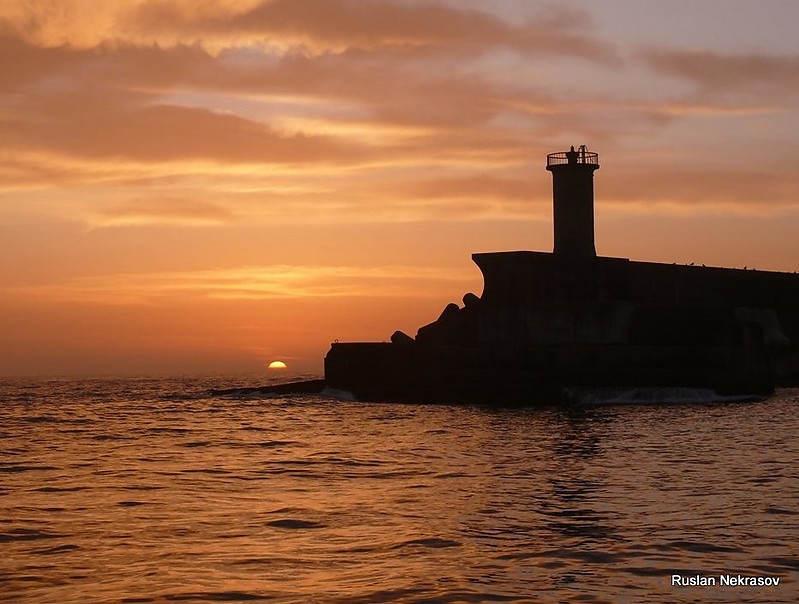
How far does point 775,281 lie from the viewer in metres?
45.7

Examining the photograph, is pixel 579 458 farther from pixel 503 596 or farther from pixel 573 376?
pixel 573 376

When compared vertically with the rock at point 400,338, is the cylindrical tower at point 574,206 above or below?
above

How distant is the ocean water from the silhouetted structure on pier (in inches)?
497

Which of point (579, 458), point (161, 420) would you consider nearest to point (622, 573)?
point (579, 458)

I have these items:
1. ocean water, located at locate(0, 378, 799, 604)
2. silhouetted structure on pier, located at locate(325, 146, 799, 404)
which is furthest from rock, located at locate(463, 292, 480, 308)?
ocean water, located at locate(0, 378, 799, 604)

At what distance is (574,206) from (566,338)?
6372 millimetres

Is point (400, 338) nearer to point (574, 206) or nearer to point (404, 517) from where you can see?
point (574, 206)

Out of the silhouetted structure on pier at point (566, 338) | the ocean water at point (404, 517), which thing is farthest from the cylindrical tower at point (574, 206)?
the ocean water at point (404, 517)

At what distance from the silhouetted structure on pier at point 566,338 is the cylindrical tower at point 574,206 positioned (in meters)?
0.04

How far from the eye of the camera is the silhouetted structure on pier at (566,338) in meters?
35.0

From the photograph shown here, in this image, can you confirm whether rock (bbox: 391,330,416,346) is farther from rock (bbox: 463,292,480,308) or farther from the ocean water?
the ocean water

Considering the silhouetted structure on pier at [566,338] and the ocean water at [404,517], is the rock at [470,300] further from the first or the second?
the ocean water at [404,517]

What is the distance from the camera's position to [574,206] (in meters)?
40.0

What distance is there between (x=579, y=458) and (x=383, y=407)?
60.9ft
